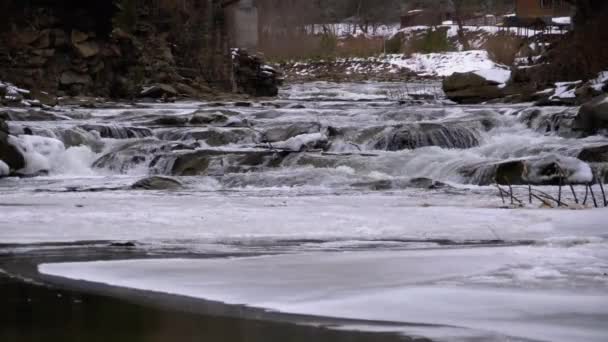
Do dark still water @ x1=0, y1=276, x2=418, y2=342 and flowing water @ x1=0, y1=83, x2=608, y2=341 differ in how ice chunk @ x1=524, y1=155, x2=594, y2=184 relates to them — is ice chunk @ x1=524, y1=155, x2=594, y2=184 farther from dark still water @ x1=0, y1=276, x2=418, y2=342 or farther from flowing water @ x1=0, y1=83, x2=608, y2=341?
dark still water @ x1=0, y1=276, x2=418, y2=342

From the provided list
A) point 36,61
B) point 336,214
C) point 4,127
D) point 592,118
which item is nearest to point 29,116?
point 4,127

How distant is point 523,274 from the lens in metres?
4.73

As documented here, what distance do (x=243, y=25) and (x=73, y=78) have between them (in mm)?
10732

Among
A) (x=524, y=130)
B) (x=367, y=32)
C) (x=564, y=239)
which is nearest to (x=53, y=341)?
(x=564, y=239)

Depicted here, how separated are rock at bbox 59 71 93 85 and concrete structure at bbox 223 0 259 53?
6.58 metres

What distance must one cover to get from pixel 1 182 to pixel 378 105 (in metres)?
11.5

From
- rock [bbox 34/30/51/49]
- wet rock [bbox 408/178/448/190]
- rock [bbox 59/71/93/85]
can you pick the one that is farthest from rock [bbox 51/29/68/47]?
wet rock [bbox 408/178/448/190]

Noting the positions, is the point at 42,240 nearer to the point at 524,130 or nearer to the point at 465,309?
the point at 465,309

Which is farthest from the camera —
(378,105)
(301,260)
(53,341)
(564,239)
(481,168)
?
(378,105)

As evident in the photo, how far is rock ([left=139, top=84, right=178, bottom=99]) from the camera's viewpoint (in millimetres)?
25312

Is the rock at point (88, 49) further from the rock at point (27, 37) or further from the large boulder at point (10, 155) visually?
the large boulder at point (10, 155)

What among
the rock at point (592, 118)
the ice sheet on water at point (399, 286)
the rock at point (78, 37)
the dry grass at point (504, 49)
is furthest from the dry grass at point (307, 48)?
the ice sheet on water at point (399, 286)

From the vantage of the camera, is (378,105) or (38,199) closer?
(38,199)

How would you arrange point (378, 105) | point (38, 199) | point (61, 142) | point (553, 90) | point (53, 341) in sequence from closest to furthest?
point (53, 341) → point (38, 199) → point (61, 142) → point (553, 90) → point (378, 105)
